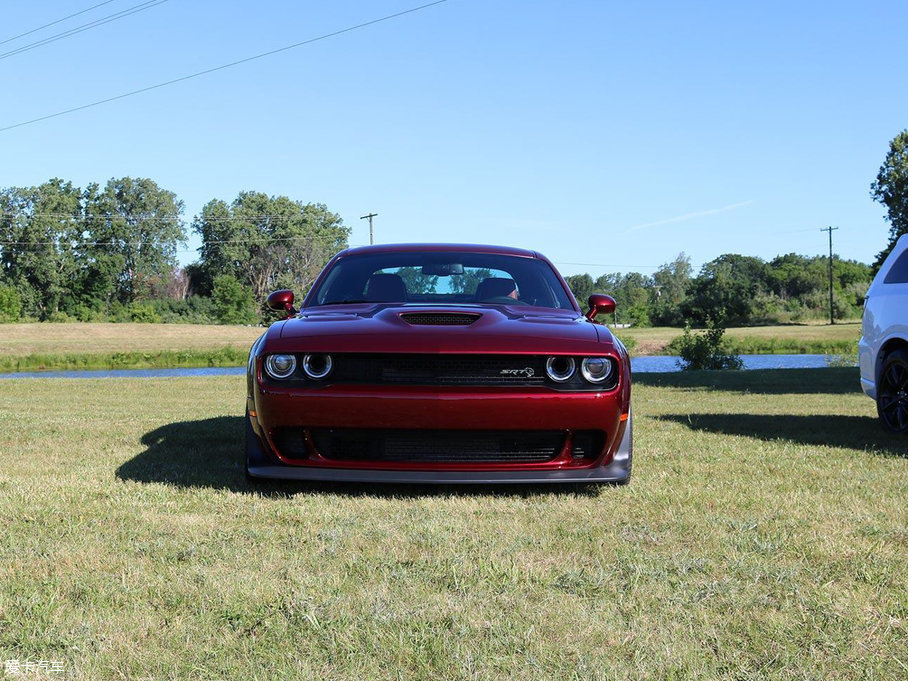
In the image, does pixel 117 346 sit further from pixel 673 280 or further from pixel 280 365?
pixel 673 280

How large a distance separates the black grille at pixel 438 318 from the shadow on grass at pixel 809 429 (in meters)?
3.60

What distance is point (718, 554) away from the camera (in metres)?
3.66

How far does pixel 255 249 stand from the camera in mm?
99188

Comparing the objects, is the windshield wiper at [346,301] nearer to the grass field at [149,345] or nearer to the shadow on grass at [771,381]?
the shadow on grass at [771,381]

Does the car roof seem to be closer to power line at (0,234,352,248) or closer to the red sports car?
the red sports car

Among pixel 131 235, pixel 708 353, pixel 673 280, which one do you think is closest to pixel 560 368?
pixel 708 353

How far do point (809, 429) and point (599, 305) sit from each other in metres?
3.61

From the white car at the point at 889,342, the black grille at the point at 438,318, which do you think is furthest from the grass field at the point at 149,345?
the black grille at the point at 438,318

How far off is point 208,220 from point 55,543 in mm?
100886

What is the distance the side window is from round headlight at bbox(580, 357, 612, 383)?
4.57 metres

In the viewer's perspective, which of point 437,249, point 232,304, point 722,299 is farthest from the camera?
Result: point 722,299

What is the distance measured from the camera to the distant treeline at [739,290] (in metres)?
86.1

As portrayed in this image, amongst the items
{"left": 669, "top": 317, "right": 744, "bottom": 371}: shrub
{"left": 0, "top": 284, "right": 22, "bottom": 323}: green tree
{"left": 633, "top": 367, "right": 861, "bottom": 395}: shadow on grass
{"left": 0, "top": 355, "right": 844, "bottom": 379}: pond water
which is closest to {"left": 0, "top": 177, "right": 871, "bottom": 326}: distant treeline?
{"left": 0, "top": 284, "right": 22, "bottom": 323}: green tree

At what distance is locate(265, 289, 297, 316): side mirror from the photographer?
591cm
